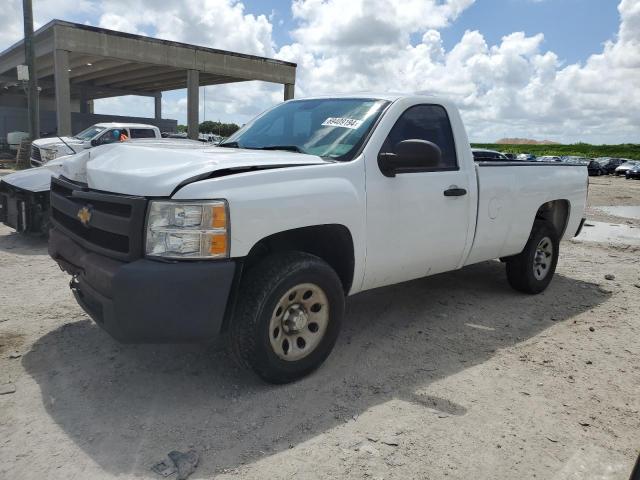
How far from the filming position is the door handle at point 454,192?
4.31m

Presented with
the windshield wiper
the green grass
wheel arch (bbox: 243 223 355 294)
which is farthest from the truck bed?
the green grass

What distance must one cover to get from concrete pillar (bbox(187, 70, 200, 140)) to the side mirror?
2260 centimetres

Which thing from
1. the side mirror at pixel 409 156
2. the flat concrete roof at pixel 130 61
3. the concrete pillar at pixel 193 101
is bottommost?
the side mirror at pixel 409 156

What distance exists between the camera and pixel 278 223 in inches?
125

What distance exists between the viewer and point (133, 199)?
2941 mm

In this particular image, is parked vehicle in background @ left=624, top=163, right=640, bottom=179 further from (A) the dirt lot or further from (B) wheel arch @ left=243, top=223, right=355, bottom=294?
(B) wheel arch @ left=243, top=223, right=355, bottom=294

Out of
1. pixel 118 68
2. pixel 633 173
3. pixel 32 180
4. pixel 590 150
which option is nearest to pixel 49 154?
pixel 32 180

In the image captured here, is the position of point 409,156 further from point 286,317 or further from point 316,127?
point 286,317

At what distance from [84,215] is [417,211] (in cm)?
231

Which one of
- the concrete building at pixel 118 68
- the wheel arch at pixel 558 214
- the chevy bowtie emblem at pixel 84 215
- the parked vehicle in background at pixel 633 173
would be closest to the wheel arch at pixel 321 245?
the chevy bowtie emblem at pixel 84 215

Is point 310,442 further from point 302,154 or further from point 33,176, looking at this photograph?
point 33,176

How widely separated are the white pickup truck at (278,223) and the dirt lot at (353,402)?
423 mm

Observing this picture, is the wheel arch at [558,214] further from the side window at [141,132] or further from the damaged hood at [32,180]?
the side window at [141,132]

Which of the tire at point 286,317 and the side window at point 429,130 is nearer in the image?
the tire at point 286,317
